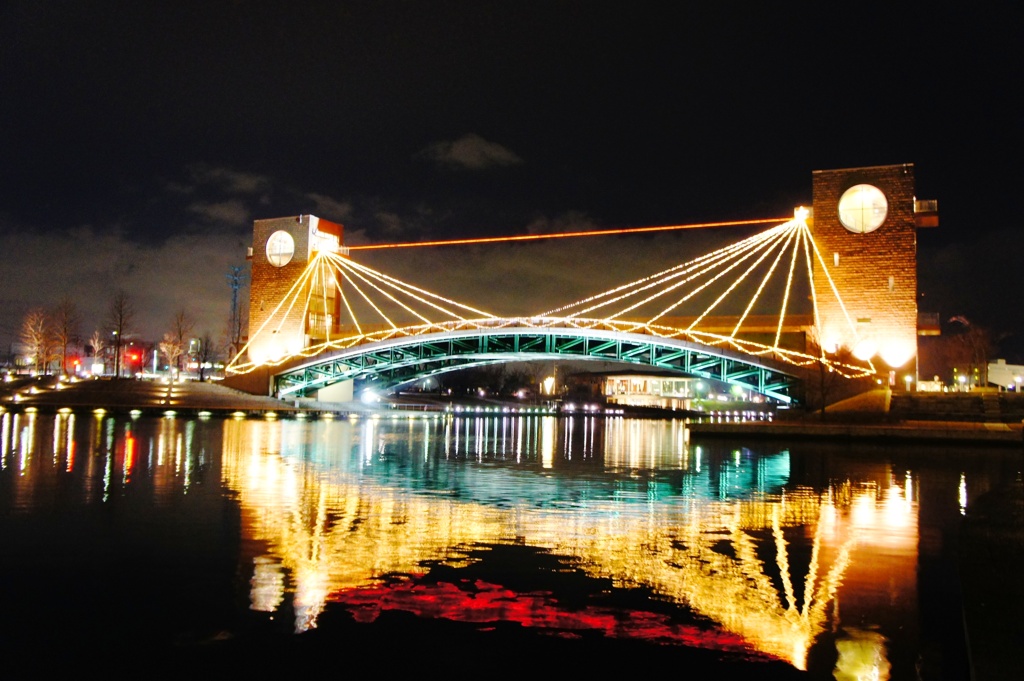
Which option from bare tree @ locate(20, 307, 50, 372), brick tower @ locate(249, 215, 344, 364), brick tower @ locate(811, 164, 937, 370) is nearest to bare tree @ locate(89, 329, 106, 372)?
bare tree @ locate(20, 307, 50, 372)

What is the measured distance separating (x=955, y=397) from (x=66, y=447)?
110 ft

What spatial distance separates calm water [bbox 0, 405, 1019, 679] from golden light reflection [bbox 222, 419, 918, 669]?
0.13 feet

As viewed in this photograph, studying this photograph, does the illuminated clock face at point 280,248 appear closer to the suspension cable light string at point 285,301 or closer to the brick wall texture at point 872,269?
the suspension cable light string at point 285,301

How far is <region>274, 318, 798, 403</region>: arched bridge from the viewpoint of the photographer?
143ft

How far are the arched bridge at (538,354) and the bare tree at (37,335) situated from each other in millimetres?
32629

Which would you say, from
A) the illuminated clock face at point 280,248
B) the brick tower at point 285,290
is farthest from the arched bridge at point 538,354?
the illuminated clock face at point 280,248

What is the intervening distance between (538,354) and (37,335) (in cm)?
5087

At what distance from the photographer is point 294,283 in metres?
58.3

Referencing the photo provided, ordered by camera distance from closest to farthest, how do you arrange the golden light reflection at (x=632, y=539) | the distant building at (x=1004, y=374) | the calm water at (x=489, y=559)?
the calm water at (x=489, y=559) < the golden light reflection at (x=632, y=539) < the distant building at (x=1004, y=374)

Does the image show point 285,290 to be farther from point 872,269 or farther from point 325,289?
point 872,269

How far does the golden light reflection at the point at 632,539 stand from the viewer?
7.22 metres

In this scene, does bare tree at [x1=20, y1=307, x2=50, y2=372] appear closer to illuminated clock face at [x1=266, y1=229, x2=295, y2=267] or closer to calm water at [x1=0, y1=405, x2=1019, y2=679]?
illuminated clock face at [x1=266, y1=229, x2=295, y2=267]

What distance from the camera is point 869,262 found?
4184 centimetres

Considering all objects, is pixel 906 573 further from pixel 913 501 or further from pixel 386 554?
pixel 913 501
